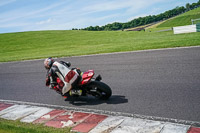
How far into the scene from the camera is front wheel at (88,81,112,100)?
662cm

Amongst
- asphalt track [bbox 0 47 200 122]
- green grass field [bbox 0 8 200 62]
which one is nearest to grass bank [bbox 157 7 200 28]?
green grass field [bbox 0 8 200 62]

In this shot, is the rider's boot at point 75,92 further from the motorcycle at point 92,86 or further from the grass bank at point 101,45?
the grass bank at point 101,45

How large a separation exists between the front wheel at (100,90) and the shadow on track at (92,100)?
0.58ft

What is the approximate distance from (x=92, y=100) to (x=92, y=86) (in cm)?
71

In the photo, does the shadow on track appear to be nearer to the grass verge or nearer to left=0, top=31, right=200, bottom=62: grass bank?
the grass verge

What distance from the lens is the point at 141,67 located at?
9.79 metres

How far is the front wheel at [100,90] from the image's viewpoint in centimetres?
662

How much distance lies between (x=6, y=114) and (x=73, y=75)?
2530 millimetres

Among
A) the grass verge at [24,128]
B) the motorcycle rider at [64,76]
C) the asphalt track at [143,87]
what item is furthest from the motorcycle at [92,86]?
the grass verge at [24,128]

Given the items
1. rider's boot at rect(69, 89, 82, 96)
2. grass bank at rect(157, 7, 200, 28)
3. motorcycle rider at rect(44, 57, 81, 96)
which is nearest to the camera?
motorcycle rider at rect(44, 57, 81, 96)

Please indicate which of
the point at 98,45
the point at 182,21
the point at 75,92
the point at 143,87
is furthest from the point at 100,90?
the point at 182,21

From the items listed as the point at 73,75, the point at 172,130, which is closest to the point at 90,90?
the point at 73,75

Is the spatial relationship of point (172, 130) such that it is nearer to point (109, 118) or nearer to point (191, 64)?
point (109, 118)

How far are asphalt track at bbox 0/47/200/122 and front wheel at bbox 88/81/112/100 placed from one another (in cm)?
20
